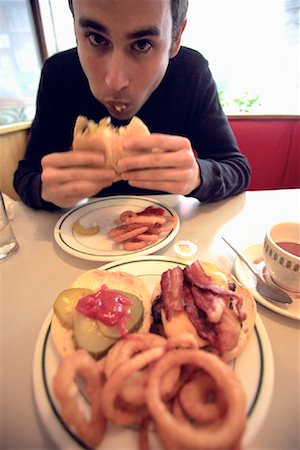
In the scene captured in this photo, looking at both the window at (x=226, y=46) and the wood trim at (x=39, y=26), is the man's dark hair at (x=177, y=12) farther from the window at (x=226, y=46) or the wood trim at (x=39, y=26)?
the wood trim at (x=39, y=26)

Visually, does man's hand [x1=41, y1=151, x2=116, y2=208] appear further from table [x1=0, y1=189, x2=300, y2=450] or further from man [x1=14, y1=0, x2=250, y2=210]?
table [x1=0, y1=189, x2=300, y2=450]

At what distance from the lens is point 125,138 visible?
3.54 ft

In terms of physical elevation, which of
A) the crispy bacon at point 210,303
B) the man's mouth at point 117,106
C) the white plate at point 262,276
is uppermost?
the man's mouth at point 117,106

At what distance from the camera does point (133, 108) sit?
1351mm

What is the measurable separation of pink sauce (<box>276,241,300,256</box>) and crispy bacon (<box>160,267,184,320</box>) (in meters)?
0.40

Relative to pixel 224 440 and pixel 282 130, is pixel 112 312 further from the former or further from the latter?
pixel 282 130

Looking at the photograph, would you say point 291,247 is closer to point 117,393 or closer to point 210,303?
point 210,303

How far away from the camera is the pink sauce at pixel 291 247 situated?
0.97 metres

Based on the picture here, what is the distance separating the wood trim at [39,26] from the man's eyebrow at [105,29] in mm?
3230

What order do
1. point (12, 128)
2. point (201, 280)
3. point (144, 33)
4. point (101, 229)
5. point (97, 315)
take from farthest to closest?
point (12, 128)
point (101, 229)
point (144, 33)
point (201, 280)
point (97, 315)

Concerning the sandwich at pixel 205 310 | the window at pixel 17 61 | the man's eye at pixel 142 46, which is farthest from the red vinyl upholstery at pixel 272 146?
the window at pixel 17 61

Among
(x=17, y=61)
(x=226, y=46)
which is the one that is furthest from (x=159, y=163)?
(x=226, y=46)

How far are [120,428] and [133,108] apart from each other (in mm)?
1271

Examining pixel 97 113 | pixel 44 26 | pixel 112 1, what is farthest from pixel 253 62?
pixel 112 1
